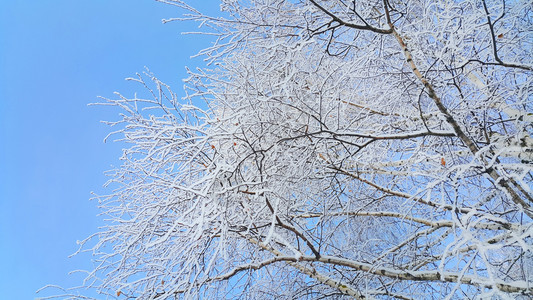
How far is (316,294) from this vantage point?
3645mm

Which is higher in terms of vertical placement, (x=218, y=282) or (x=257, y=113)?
(x=257, y=113)

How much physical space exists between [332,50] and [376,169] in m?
1.53

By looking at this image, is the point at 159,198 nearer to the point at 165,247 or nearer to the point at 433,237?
the point at 165,247

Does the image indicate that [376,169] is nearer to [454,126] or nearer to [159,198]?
[454,126]

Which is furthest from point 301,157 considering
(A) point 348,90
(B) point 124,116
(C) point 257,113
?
(A) point 348,90

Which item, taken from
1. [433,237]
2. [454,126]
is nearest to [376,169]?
[433,237]

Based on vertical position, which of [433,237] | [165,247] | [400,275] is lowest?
[400,275]

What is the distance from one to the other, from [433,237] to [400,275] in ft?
4.34

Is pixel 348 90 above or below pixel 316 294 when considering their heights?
above

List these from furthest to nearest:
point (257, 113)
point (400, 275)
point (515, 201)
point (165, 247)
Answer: point (165, 247) < point (400, 275) < point (257, 113) < point (515, 201)

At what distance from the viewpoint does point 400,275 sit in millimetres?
3076

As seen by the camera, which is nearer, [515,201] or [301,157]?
[515,201]

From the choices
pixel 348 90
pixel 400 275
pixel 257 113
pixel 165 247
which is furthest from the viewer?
pixel 348 90

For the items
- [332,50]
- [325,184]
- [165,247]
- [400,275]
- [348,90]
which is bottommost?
[400,275]
